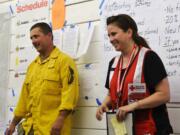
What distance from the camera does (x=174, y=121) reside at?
219 centimetres

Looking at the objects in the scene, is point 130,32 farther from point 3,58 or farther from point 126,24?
point 3,58

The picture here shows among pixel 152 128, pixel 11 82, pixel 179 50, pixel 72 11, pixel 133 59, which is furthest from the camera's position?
pixel 11 82

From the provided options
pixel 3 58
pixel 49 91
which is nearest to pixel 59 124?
pixel 49 91

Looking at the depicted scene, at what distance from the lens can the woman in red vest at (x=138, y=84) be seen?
1.88 m

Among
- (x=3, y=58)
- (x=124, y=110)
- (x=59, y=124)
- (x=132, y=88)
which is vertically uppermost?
(x=3, y=58)

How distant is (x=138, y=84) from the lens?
1.93m

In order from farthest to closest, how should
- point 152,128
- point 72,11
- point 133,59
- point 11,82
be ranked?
1. point 11,82
2. point 72,11
3. point 133,59
4. point 152,128

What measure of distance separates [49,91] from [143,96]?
2.85 feet

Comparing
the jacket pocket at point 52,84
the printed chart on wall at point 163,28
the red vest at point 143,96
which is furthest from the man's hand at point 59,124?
the printed chart on wall at point 163,28

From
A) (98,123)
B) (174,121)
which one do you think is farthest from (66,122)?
(174,121)

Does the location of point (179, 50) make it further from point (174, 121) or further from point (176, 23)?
point (174, 121)

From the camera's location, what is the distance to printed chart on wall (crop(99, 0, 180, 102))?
86.5 inches

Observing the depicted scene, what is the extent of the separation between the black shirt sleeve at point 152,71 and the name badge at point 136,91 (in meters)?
0.03

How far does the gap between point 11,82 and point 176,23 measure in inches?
67.7
